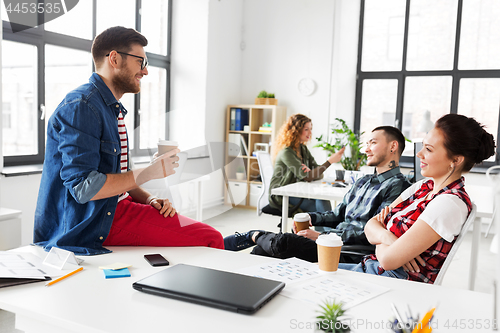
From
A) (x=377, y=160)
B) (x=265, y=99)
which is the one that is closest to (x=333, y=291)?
(x=377, y=160)

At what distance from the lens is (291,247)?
196 cm

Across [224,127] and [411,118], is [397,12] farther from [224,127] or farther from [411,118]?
[224,127]

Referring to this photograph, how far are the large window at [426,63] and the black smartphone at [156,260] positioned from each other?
452cm

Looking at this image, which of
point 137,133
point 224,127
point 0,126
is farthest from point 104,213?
point 224,127

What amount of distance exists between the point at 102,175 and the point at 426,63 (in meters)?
5.17

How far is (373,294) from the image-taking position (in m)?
1.12

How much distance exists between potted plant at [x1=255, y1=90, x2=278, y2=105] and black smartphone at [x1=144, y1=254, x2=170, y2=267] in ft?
15.6

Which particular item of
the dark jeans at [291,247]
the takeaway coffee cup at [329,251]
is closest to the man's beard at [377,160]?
the dark jeans at [291,247]

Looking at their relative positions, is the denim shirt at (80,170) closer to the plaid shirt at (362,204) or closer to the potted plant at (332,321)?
the potted plant at (332,321)

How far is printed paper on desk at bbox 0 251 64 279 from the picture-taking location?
1.16 meters

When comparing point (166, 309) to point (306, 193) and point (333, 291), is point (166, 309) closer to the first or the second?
point (333, 291)

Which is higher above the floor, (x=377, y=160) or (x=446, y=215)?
(x=377, y=160)

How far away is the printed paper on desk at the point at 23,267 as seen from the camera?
1156 millimetres

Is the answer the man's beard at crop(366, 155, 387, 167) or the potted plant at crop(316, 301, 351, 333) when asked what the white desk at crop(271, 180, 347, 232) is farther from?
the potted plant at crop(316, 301, 351, 333)
